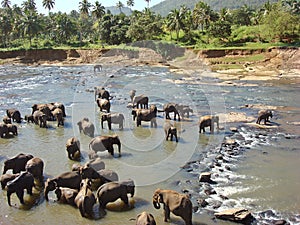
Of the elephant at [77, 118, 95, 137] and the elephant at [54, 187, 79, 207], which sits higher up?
the elephant at [77, 118, 95, 137]

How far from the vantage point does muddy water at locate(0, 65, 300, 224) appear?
1193cm

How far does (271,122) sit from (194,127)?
17.2 ft

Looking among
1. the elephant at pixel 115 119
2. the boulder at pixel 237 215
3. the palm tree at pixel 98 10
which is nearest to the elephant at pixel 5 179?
the boulder at pixel 237 215

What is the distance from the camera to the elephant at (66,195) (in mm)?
12016

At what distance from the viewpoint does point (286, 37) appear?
215ft

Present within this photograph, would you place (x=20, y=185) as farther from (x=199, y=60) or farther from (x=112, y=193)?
(x=199, y=60)

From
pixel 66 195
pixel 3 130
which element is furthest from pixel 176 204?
pixel 3 130

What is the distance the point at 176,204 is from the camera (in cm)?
1077

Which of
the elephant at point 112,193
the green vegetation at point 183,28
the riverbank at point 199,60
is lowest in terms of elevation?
the elephant at point 112,193

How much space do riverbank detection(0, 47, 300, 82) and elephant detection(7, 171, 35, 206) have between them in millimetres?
36884

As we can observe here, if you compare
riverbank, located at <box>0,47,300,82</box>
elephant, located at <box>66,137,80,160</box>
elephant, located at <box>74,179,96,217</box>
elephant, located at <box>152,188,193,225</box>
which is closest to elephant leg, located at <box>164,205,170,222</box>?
elephant, located at <box>152,188,193,225</box>

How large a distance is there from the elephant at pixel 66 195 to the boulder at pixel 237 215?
4554mm

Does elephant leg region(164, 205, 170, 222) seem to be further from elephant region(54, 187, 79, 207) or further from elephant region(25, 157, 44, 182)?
elephant region(25, 157, 44, 182)

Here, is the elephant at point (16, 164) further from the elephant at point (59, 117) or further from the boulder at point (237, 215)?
the elephant at point (59, 117)
